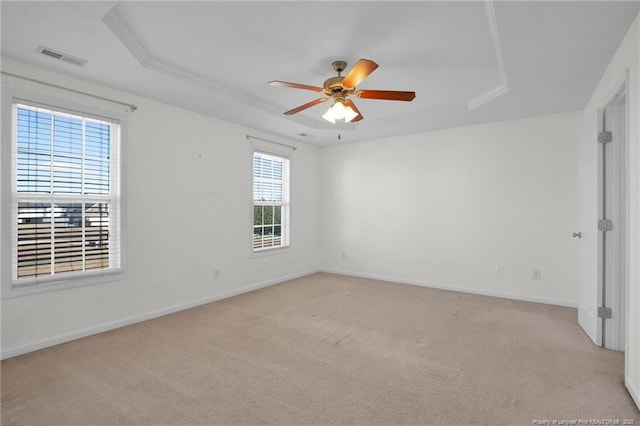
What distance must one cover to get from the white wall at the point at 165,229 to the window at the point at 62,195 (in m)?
0.14

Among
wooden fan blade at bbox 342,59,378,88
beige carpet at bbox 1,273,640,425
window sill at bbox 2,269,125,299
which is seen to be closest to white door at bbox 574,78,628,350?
beige carpet at bbox 1,273,640,425

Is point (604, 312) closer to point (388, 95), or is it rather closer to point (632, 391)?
point (632, 391)

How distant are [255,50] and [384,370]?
2780 millimetres

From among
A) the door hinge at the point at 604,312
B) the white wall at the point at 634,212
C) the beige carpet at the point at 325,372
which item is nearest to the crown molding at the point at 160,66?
the beige carpet at the point at 325,372

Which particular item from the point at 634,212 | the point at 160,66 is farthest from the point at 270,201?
the point at 634,212

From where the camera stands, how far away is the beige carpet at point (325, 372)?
6.31ft

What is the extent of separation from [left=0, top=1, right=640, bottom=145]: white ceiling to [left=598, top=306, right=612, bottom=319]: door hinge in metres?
2.07

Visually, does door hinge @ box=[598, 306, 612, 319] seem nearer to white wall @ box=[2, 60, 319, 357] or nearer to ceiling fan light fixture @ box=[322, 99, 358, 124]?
ceiling fan light fixture @ box=[322, 99, 358, 124]

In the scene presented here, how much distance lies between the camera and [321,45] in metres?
2.61

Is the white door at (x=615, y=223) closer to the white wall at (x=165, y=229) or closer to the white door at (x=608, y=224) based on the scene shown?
the white door at (x=608, y=224)

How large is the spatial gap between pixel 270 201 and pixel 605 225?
4163 millimetres

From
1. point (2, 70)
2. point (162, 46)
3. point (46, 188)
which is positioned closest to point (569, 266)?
point (162, 46)

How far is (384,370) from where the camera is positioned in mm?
2426

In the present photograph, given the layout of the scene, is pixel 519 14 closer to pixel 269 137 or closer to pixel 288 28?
pixel 288 28
